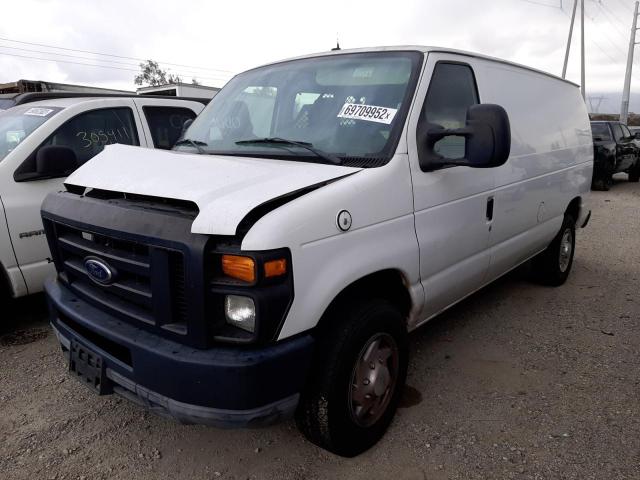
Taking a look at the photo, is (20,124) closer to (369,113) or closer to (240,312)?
(369,113)

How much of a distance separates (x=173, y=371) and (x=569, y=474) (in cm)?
200

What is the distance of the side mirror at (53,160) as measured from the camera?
381cm

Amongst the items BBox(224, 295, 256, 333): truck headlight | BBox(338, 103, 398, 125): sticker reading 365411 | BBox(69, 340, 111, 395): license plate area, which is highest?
BBox(338, 103, 398, 125): sticker reading 365411

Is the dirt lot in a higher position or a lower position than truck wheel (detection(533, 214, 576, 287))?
lower

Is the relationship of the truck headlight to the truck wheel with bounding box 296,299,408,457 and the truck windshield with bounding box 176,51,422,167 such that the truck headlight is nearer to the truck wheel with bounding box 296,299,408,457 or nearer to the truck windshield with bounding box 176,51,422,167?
the truck wheel with bounding box 296,299,408,457

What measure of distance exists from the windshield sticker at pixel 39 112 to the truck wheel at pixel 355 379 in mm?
3529

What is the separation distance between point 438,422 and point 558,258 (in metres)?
2.93

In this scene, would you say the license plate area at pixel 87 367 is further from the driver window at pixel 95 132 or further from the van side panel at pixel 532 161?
the van side panel at pixel 532 161

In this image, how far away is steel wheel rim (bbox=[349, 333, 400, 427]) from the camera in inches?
97.8

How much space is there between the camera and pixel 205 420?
79.5 inches

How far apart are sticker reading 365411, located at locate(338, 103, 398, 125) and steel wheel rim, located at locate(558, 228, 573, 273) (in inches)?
128

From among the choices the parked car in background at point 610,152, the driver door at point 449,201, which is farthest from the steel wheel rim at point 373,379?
the parked car in background at point 610,152

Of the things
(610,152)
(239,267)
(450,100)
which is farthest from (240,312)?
(610,152)

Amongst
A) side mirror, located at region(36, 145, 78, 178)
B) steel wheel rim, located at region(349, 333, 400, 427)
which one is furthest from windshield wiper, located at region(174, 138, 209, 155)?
steel wheel rim, located at region(349, 333, 400, 427)
